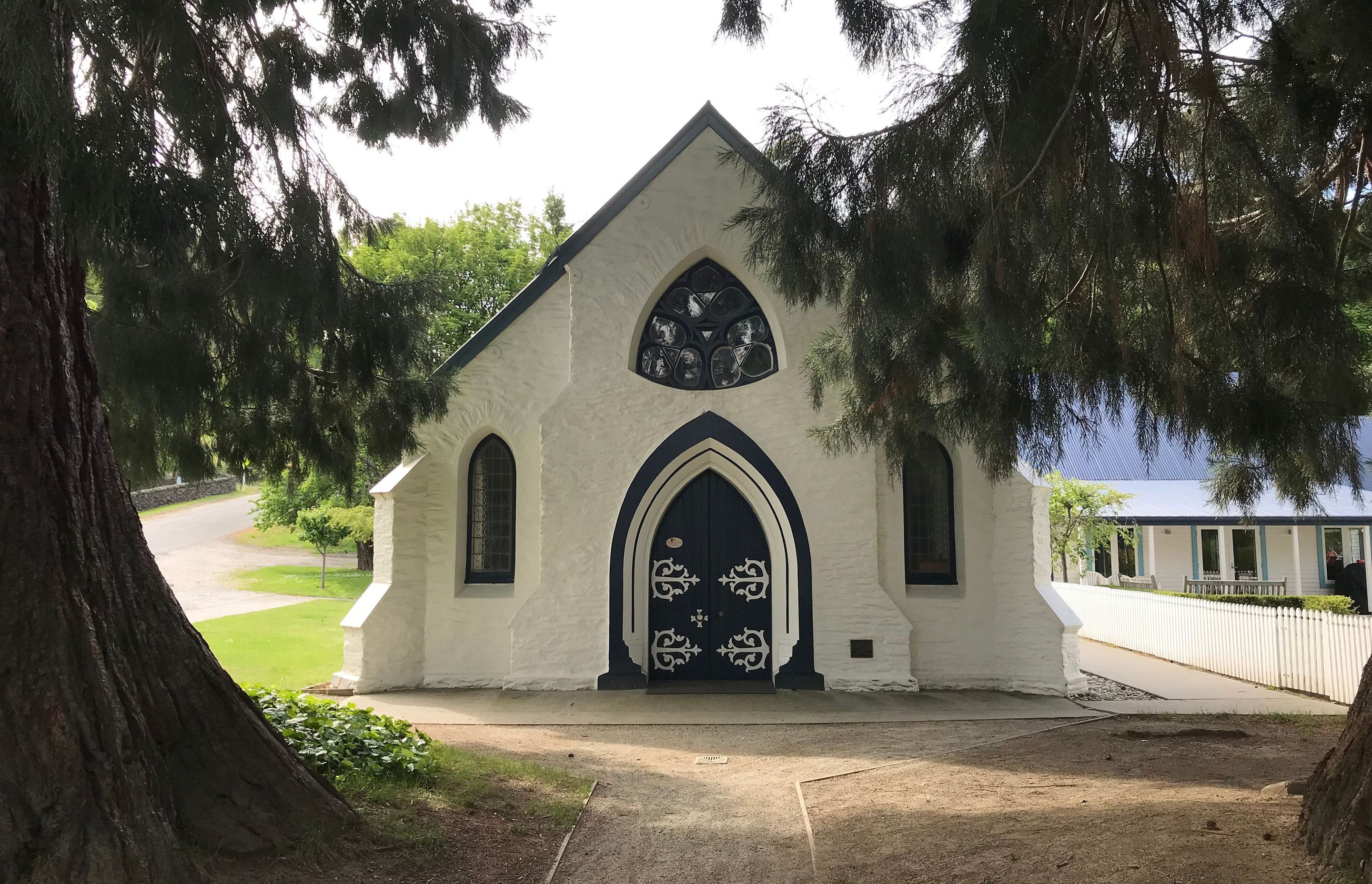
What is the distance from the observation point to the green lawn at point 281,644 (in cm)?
1448

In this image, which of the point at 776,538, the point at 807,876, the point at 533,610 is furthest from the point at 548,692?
the point at 807,876

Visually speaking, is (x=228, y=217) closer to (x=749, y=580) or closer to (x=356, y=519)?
(x=749, y=580)

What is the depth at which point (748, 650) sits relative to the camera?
12.2 metres


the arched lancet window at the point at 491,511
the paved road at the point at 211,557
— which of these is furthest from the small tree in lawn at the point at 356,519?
the arched lancet window at the point at 491,511

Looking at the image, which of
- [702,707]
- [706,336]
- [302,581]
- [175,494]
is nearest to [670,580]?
[702,707]

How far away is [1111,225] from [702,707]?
24.7 ft

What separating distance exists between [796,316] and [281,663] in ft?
34.8

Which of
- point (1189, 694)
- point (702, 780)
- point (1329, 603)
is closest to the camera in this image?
point (702, 780)

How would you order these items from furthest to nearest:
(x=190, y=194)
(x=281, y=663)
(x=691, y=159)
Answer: (x=281, y=663) → (x=691, y=159) → (x=190, y=194)

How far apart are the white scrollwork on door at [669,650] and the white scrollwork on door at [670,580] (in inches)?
19.0

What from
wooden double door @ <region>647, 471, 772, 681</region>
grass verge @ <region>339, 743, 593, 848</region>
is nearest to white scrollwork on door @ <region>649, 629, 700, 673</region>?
wooden double door @ <region>647, 471, 772, 681</region>

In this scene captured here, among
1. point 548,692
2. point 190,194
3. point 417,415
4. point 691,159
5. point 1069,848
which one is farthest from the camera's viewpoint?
point 691,159

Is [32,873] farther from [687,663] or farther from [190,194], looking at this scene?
[687,663]

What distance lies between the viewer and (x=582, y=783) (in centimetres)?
725
